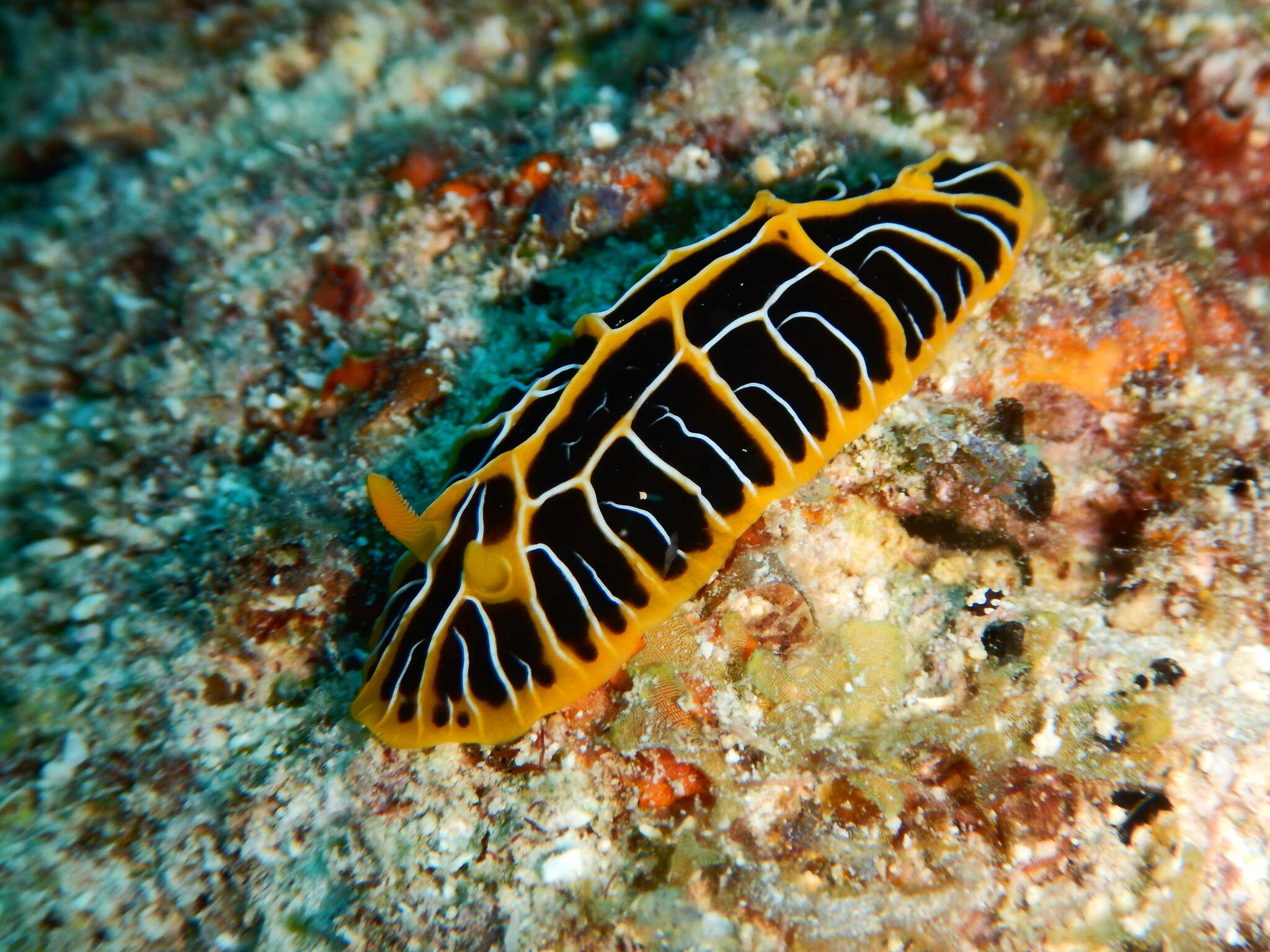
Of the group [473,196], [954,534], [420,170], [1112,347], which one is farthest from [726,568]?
[420,170]

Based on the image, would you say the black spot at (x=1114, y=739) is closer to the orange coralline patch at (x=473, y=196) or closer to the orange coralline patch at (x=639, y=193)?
the orange coralline patch at (x=639, y=193)

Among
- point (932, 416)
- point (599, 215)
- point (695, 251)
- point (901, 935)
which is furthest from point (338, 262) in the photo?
point (901, 935)

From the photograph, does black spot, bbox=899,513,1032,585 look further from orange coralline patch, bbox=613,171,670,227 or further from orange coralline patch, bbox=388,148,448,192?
orange coralline patch, bbox=388,148,448,192

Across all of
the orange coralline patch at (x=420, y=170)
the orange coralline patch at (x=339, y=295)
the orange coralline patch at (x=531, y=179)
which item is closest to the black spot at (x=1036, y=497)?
the orange coralline patch at (x=531, y=179)

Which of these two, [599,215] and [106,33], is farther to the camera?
[106,33]

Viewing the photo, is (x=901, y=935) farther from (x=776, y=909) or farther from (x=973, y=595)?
(x=973, y=595)
